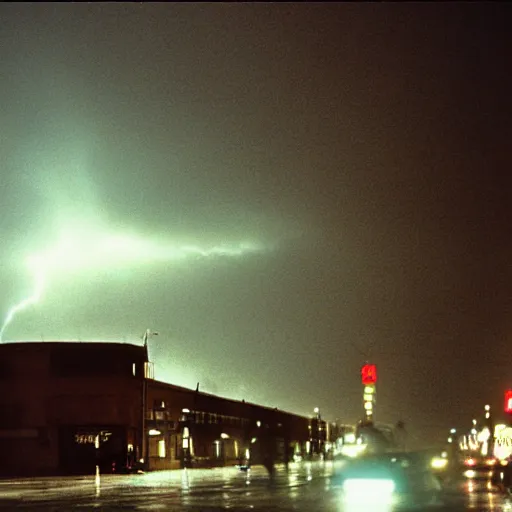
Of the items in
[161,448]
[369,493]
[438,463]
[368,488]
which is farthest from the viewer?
[161,448]

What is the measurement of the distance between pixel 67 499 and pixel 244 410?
339 ft

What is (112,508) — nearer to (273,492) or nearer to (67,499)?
(67,499)

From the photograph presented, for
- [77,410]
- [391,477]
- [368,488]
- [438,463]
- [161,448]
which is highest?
[77,410]

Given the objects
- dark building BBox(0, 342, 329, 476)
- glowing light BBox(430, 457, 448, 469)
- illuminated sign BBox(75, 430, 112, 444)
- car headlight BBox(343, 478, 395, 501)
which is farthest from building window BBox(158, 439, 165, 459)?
car headlight BBox(343, 478, 395, 501)

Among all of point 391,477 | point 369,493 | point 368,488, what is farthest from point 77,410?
point 369,493

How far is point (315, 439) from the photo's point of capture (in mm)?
189125

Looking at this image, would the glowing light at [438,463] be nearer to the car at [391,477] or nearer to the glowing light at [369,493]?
the car at [391,477]

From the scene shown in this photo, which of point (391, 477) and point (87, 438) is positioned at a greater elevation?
point (87, 438)

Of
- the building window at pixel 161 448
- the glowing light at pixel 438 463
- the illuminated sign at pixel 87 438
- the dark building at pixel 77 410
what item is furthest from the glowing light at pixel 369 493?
the building window at pixel 161 448

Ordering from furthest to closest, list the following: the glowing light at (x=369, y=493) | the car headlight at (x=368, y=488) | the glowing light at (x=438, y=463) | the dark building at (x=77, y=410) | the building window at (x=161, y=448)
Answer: the building window at (x=161, y=448)
the dark building at (x=77, y=410)
the glowing light at (x=438, y=463)
the car headlight at (x=368, y=488)
the glowing light at (x=369, y=493)

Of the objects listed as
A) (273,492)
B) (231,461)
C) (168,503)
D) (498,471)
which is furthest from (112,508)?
(231,461)

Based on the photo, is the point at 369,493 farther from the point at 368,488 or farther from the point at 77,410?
the point at 77,410

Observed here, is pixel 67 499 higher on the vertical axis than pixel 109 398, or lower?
lower

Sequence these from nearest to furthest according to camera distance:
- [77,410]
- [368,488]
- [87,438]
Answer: [368,488], [87,438], [77,410]
